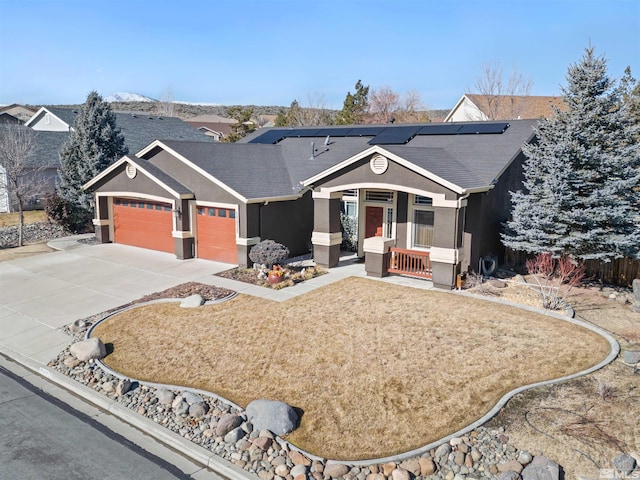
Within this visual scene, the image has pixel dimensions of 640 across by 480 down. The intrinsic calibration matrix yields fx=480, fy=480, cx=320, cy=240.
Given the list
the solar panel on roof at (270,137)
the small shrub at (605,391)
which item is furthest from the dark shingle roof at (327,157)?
the small shrub at (605,391)

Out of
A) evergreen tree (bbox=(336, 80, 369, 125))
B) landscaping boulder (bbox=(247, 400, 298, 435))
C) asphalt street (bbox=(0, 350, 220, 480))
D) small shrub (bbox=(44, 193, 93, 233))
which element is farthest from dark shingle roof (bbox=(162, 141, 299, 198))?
evergreen tree (bbox=(336, 80, 369, 125))

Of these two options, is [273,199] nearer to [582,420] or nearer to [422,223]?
[422,223]

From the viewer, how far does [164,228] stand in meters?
20.3

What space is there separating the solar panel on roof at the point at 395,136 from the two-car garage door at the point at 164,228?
7053 millimetres

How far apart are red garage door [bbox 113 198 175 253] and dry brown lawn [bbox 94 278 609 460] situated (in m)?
7.43

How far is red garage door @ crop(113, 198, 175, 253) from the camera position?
20.3 m

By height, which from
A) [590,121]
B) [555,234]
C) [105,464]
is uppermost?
[590,121]

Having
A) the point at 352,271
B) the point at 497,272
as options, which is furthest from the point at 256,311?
the point at 497,272

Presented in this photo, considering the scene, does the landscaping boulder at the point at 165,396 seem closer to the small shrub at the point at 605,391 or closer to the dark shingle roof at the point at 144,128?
the small shrub at the point at 605,391

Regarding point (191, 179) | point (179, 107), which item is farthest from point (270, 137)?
point (179, 107)

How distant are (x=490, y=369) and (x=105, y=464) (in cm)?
706

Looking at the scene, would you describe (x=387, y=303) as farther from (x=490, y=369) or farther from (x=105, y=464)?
(x=105, y=464)

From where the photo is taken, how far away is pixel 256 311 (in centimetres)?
1301

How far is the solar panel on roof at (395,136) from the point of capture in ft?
66.1
